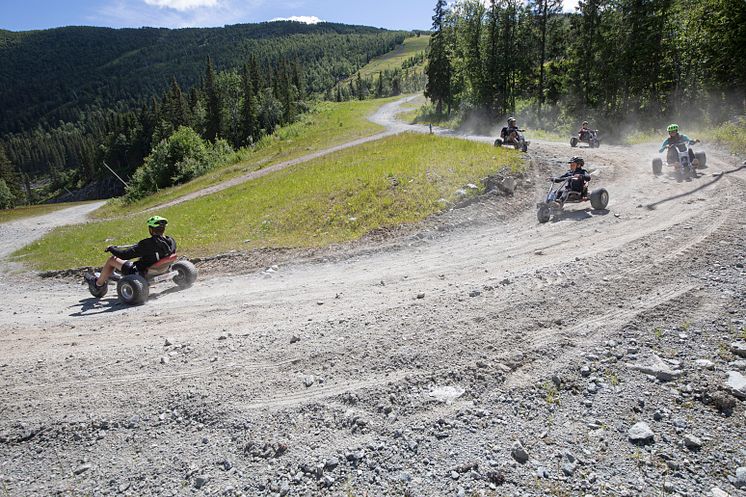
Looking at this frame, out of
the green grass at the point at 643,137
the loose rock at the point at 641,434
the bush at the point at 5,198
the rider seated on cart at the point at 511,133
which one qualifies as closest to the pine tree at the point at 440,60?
the green grass at the point at 643,137

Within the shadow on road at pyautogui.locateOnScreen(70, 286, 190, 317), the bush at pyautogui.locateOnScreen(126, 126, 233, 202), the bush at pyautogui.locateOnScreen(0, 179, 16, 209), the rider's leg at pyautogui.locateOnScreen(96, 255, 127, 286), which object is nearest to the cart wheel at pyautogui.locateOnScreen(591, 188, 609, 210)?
the shadow on road at pyautogui.locateOnScreen(70, 286, 190, 317)

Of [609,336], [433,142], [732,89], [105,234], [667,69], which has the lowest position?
[105,234]

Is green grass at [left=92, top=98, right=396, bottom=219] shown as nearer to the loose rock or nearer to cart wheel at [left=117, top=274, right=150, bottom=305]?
cart wheel at [left=117, top=274, right=150, bottom=305]

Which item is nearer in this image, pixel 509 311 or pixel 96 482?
pixel 96 482

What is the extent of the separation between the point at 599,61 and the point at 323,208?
35.8 meters

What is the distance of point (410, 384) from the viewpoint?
5027 millimetres

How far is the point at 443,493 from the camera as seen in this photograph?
3627 mm

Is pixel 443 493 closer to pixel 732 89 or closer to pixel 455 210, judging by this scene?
pixel 455 210

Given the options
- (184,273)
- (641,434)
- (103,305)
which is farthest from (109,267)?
(641,434)

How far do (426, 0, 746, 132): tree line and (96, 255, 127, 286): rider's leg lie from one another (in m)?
37.0

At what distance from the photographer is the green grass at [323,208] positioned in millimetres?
13914

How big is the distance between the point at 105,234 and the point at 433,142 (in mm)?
18265

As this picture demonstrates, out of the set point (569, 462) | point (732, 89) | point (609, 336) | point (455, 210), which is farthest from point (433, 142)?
point (732, 89)

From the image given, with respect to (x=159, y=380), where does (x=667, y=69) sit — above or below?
above
